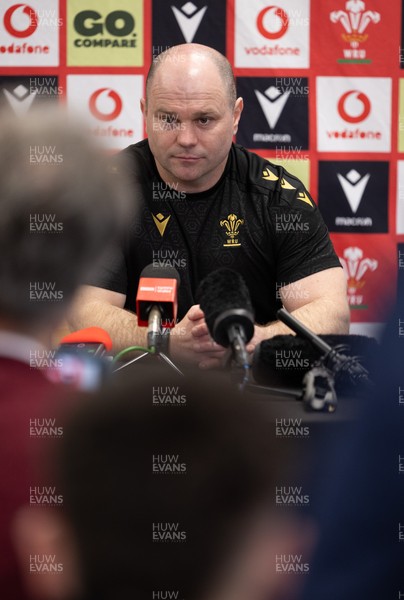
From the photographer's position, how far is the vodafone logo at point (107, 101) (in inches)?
112

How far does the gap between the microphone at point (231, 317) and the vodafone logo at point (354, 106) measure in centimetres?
194

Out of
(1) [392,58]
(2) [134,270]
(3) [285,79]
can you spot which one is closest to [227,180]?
(2) [134,270]

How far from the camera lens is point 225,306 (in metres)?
1.04

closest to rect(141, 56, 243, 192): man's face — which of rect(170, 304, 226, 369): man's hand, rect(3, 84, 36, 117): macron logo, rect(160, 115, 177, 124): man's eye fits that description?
rect(160, 115, 177, 124): man's eye

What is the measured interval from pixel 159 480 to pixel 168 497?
1 cm

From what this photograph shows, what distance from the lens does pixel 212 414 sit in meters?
0.53

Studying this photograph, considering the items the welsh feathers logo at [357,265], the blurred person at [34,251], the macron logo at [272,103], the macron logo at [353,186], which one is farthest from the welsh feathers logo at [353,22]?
the blurred person at [34,251]

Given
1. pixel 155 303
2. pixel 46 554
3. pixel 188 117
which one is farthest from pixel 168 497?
pixel 188 117

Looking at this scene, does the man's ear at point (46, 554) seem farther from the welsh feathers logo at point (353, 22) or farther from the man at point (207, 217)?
the welsh feathers logo at point (353, 22)

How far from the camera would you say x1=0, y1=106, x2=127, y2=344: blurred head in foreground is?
2.11 ft

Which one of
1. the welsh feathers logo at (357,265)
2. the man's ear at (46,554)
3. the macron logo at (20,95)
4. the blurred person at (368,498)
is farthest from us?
the welsh feathers logo at (357,265)

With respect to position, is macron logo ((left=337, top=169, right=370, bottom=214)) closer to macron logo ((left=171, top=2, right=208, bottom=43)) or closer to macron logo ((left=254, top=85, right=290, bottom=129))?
macron logo ((left=254, top=85, right=290, bottom=129))

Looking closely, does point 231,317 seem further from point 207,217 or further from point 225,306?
point 207,217

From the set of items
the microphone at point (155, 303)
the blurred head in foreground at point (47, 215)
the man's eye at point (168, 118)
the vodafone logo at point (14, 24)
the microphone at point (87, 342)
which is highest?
the vodafone logo at point (14, 24)
